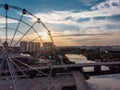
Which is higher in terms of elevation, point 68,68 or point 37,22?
point 37,22

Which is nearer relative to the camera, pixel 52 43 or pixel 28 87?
pixel 52 43

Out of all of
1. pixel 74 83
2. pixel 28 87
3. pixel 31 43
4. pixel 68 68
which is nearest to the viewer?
pixel 31 43

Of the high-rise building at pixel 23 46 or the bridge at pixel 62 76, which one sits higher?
the high-rise building at pixel 23 46

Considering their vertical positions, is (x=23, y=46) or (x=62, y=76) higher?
(x=23, y=46)

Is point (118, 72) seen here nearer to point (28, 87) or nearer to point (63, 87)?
point (63, 87)

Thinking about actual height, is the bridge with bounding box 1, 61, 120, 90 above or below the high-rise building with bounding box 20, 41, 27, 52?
below

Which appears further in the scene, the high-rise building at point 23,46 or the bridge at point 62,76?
the bridge at point 62,76

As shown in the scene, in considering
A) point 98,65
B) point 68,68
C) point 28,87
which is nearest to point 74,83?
point 28,87

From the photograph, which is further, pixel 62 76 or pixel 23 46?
pixel 62 76

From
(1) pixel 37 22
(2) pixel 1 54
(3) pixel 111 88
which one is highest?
(1) pixel 37 22

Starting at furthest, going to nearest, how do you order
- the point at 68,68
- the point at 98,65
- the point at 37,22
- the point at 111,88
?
the point at 98,65, the point at 68,68, the point at 111,88, the point at 37,22

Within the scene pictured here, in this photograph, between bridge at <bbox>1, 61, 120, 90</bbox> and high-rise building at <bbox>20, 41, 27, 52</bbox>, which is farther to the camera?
bridge at <bbox>1, 61, 120, 90</bbox>
